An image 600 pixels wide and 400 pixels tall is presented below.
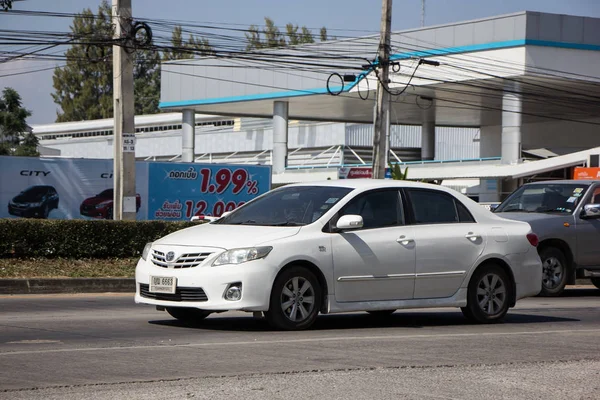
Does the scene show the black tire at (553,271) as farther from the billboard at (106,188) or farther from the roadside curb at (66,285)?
the billboard at (106,188)

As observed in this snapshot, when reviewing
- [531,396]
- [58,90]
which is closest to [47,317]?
[531,396]

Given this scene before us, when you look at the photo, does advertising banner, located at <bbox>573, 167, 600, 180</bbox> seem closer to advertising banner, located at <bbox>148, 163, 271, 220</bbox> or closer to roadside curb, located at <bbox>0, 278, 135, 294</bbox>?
advertising banner, located at <bbox>148, 163, 271, 220</bbox>

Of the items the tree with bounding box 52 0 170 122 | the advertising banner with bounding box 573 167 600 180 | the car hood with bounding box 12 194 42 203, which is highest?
the tree with bounding box 52 0 170 122

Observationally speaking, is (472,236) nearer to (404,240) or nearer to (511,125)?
(404,240)

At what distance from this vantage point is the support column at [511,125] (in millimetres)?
46875

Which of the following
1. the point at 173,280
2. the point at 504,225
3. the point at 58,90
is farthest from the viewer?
the point at 58,90

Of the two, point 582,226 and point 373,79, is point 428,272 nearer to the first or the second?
point 582,226

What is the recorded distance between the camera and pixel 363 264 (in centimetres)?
1034

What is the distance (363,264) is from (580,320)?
375cm

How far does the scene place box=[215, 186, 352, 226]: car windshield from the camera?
10.4m

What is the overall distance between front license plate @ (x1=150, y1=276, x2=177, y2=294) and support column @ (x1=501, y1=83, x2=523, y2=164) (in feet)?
126

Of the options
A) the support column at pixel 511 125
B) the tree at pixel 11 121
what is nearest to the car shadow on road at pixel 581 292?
the support column at pixel 511 125

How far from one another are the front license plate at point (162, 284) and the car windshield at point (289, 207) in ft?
3.90

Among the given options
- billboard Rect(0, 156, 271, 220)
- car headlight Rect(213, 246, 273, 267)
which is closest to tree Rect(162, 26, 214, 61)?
billboard Rect(0, 156, 271, 220)
